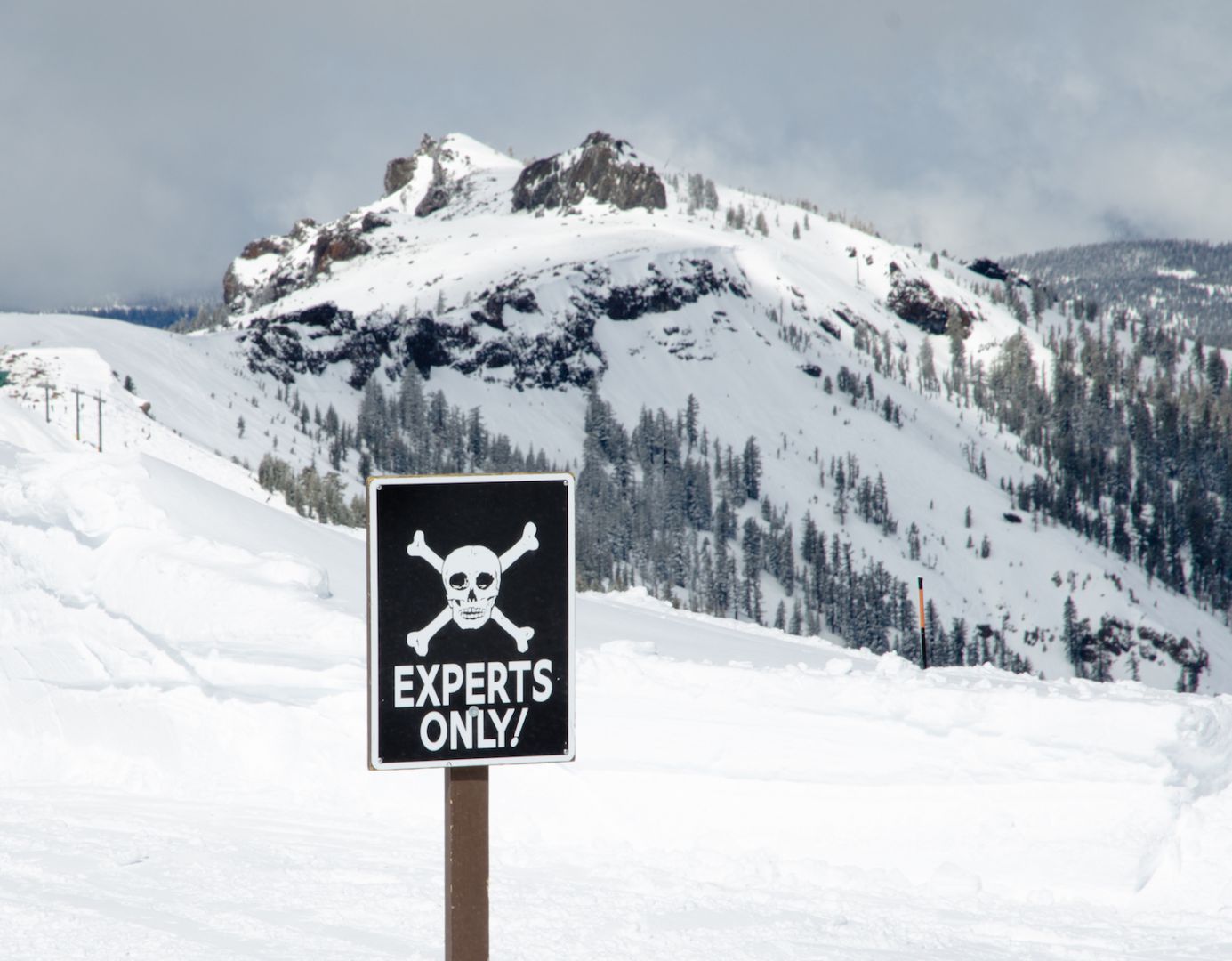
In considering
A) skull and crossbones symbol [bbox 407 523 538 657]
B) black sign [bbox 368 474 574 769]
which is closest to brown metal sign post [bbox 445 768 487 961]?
black sign [bbox 368 474 574 769]

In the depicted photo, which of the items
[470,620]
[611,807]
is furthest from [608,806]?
[470,620]

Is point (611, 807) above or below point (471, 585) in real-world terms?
below

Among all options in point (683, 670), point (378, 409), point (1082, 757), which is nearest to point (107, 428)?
point (683, 670)

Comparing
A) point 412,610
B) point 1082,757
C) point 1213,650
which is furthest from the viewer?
point 1213,650

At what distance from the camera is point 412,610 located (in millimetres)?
3555

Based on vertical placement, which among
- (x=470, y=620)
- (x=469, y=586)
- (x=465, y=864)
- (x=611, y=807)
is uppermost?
(x=469, y=586)

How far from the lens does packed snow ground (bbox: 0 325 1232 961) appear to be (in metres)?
6.40

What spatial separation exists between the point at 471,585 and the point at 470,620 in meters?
0.12

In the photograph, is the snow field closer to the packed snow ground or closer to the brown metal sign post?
the packed snow ground

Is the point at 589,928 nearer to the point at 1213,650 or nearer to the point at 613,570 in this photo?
the point at 613,570

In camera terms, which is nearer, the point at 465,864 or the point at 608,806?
the point at 465,864

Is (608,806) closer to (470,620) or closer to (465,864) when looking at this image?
(465,864)

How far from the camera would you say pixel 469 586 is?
3574 mm

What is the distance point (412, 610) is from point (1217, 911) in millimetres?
6650
